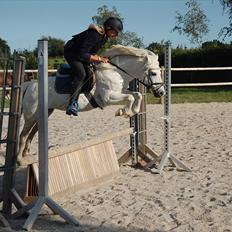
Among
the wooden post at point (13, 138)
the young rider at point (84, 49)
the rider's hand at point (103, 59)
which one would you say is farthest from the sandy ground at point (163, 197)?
the rider's hand at point (103, 59)

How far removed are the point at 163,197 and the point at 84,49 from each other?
7.92 ft

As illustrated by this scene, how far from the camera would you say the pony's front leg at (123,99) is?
712cm

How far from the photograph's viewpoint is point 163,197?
579 centimetres

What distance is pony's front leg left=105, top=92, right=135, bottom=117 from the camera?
7.12 meters

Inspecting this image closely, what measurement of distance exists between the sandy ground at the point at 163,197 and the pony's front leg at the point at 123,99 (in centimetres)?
90

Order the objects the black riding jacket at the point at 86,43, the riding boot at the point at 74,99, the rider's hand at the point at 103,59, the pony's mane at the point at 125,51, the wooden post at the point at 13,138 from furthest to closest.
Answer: the pony's mane at the point at 125,51, the riding boot at the point at 74,99, the rider's hand at the point at 103,59, the black riding jacket at the point at 86,43, the wooden post at the point at 13,138

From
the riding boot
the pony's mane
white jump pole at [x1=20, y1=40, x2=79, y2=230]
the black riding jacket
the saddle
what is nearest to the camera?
white jump pole at [x1=20, y1=40, x2=79, y2=230]

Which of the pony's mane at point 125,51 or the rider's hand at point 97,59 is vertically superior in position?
the pony's mane at point 125,51

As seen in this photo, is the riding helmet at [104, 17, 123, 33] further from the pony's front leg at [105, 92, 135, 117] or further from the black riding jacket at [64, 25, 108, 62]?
the pony's front leg at [105, 92, 135, 117]

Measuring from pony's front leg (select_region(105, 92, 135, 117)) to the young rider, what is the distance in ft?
1.60

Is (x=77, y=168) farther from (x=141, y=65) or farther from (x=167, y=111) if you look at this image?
(x=141, y=65)

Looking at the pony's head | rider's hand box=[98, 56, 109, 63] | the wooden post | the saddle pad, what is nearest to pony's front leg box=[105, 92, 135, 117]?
the pony's head

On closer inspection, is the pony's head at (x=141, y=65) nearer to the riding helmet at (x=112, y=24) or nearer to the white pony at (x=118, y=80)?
the white pony at (x=118, y=80)

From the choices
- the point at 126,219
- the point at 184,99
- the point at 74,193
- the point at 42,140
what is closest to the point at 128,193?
the point at 74,193
